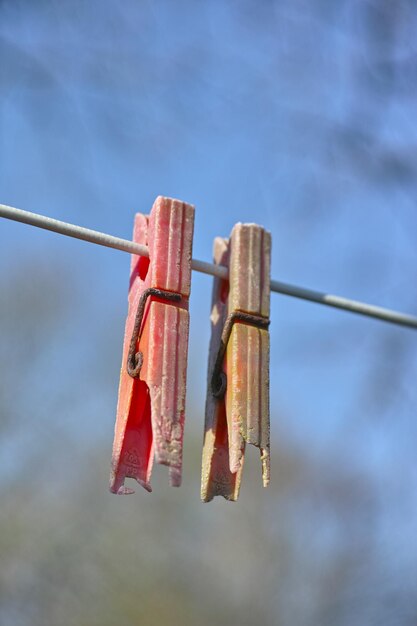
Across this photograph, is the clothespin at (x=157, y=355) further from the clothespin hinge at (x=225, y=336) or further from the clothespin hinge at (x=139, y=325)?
the clothespin hinge at (x=225, y=336)

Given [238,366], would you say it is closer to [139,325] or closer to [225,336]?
[225,336]

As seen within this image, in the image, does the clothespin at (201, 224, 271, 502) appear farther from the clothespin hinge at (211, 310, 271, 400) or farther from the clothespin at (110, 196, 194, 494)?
the clothespin at (110, 196, 194, 494)

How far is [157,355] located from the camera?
129 centimetres

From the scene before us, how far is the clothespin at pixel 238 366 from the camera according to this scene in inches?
52.7

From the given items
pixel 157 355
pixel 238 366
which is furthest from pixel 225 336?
pixel 157 355

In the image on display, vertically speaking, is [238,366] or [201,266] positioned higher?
[201,266]

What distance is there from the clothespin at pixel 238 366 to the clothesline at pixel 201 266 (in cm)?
6

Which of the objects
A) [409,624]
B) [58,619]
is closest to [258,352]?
[409,624]

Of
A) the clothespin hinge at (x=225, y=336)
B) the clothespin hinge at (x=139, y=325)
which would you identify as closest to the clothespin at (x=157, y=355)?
the clothespin hinge at (x=139, y=325)

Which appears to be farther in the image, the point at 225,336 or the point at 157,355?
the point at 225,336

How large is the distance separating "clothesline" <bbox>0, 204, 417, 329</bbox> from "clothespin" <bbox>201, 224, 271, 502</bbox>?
0.18ft

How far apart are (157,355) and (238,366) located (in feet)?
0.56

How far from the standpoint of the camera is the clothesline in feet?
4.38

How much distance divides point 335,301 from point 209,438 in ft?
1.42
